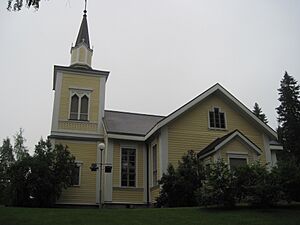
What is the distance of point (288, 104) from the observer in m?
46.7

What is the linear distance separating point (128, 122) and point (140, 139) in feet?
11.0

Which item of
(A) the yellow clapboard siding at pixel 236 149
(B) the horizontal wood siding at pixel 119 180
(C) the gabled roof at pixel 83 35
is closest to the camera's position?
(A) the yellow clapboard siding at pixel 236 149

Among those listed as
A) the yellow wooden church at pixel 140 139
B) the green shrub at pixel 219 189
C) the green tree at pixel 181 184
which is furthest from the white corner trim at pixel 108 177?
the green shrub at pixel 219 189

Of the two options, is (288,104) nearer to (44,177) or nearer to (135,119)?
(135,119)

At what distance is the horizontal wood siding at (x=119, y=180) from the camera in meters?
22.0

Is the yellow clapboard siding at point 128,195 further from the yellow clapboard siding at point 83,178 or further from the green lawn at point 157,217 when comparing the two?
the green lawn at point 157,217

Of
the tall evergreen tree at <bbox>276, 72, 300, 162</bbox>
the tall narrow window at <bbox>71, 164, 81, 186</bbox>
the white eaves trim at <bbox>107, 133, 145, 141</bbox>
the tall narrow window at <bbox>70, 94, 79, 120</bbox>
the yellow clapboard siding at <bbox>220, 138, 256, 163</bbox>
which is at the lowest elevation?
the tall narrow window at <bbox>71, 164, 81, 186</bbox>

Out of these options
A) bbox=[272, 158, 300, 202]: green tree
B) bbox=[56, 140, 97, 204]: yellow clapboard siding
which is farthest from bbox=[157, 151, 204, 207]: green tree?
bbox=[56, 140, 97, 204]: yellow clapboard siding

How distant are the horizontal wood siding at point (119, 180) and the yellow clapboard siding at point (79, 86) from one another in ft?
11.1

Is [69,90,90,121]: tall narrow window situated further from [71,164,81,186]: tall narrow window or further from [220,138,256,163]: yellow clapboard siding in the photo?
[220,138,256,163]: yellow clapboard siding

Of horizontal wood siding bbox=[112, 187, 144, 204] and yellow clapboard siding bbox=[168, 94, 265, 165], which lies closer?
yellow clapboard siding bbox=[168, 94, 265, 165]

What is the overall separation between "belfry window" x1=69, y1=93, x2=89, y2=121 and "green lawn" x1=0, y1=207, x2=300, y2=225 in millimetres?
10599

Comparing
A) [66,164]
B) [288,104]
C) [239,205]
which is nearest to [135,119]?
[66,164]

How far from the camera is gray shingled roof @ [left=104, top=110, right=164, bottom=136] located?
75.9ft
